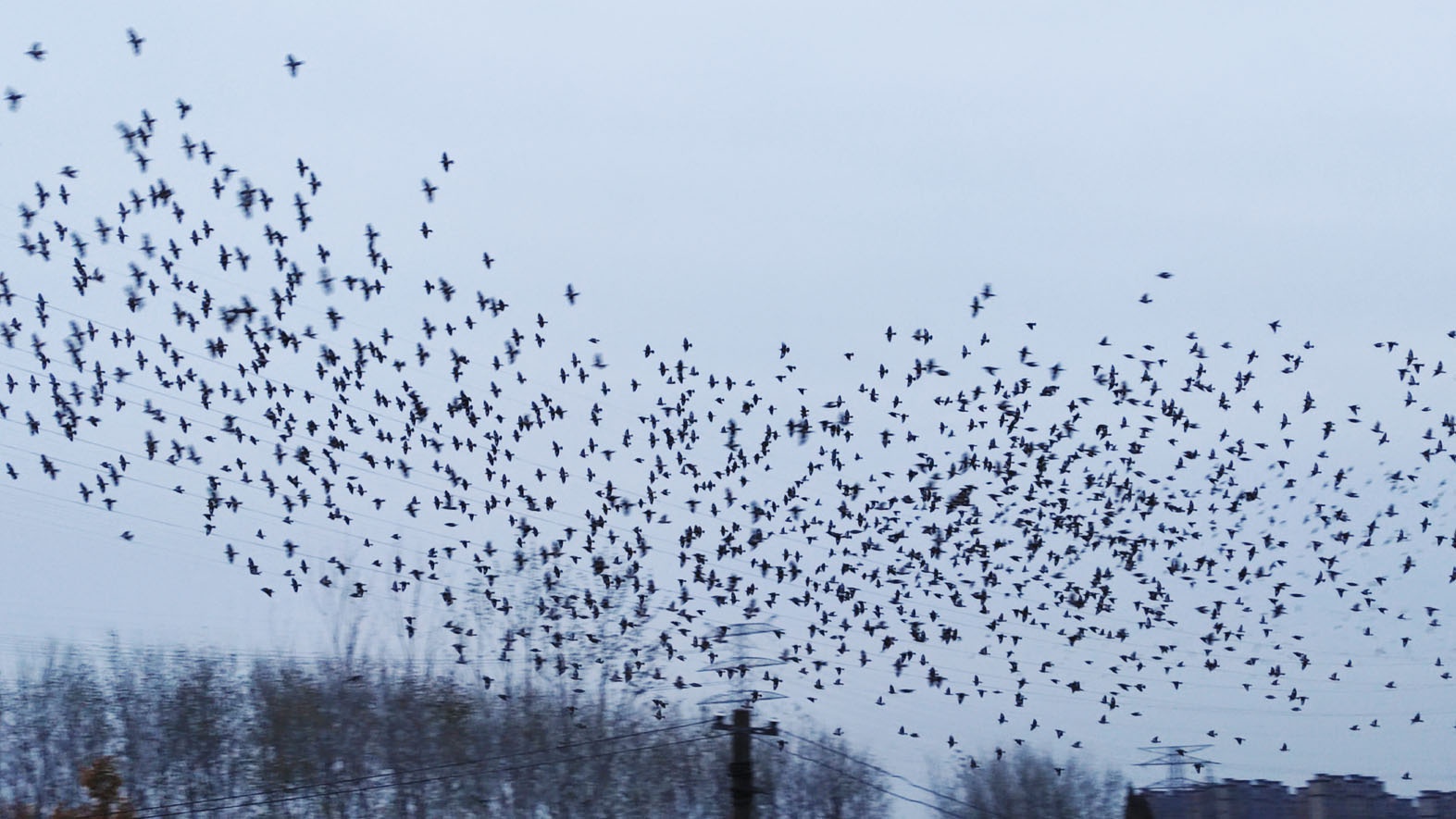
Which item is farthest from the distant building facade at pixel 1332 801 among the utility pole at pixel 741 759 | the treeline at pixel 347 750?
the utility pole at pixel 741 759

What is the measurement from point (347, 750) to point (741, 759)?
26814mm

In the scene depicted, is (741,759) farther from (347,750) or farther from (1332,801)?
(1332,801)

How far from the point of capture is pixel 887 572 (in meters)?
33.2

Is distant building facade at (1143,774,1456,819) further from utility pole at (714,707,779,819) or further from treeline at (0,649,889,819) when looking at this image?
utility pole at (714,707,779,819)

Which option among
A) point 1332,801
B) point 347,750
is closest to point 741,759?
point 347,750

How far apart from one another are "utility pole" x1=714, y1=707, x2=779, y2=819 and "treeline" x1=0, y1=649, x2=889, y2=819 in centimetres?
1999

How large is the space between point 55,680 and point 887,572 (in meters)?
28.0

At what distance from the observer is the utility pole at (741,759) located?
21.4 metres

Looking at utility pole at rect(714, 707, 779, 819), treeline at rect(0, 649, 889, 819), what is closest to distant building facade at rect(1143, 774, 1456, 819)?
treeline at rect(0, 649, 889, 819)

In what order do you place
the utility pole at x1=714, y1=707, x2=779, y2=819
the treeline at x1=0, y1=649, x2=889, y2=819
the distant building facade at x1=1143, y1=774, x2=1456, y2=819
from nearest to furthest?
1. the utility pole at x1=714, y1=707, x2=779, y2=819
2. the treeline at x1=0, y1=649, x2=889, y2=819
3. the distant building facade at x1=1143, y1=774, x2=1456, y2=819

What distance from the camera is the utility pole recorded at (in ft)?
70.3

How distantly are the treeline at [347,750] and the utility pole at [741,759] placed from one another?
1999cm

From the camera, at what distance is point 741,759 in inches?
862

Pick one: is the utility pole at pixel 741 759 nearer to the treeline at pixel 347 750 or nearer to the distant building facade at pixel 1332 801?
the treeline at pixel 347 750
